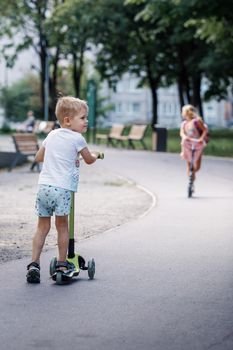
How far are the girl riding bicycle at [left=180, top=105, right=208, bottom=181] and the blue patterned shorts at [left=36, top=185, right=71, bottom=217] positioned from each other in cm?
944

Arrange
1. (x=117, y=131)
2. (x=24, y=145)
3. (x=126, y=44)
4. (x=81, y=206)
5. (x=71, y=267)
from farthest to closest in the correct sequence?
(x=126, y=44)
(x=117, y=131)
(x=24, y=145)
(x=81, y=206)
(x=71, y=267)

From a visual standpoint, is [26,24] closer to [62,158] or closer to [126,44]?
[126,44]

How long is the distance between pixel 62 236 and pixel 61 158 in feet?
2.20

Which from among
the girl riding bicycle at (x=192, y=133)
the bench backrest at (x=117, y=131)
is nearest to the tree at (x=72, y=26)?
the bench backrest at (x=117, y=131)

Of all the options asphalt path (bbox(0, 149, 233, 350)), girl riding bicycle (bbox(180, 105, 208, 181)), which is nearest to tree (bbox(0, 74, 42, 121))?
girl riding bicycle (bbox(180, 105, 208, 181))

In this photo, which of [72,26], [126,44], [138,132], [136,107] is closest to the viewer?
[138,132]

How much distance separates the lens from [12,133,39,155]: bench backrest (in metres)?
27.1

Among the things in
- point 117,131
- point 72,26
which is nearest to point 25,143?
point 117,131

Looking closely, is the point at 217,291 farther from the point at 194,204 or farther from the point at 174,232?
the point at 194,204

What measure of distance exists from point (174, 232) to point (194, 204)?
390cm

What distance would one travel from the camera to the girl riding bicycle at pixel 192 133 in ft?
58.1

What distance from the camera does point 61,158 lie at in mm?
8242

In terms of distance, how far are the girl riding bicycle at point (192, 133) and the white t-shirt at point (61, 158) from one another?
943 cm

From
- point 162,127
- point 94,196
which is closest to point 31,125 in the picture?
point 162,127
